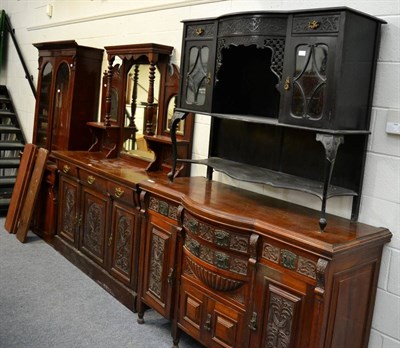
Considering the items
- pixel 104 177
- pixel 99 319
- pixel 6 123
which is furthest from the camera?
pixel 6 123

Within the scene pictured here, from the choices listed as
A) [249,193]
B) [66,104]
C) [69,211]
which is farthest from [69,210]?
[249,193]

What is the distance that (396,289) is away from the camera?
240 cm

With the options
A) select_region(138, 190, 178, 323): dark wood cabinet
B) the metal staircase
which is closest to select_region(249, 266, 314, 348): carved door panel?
select_region(138, 190, 178, 323): dark wood cabinet

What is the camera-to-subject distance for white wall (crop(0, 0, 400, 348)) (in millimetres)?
2377

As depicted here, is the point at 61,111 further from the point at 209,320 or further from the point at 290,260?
the point at 290,260

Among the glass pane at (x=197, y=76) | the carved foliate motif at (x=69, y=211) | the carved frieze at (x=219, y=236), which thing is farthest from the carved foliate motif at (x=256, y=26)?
the carved foliate motif at (x=69, y=211)

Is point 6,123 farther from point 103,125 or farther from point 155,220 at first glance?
point 155,220

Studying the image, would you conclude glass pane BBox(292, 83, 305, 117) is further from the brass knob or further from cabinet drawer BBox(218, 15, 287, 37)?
cabinet drawer BBox(218, 15, 287, 37)

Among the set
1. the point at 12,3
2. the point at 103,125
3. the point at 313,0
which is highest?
the point at 12,3

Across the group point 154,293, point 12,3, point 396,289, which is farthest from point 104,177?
point 12,3

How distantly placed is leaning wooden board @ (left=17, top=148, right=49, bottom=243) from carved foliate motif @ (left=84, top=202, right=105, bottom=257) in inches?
41.1

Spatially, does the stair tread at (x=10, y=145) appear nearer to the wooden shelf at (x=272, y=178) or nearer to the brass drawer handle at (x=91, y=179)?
the brass drawer handle at (x=91, y=179)

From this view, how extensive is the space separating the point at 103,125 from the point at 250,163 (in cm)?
178

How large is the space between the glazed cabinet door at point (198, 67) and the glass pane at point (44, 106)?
2485mm
